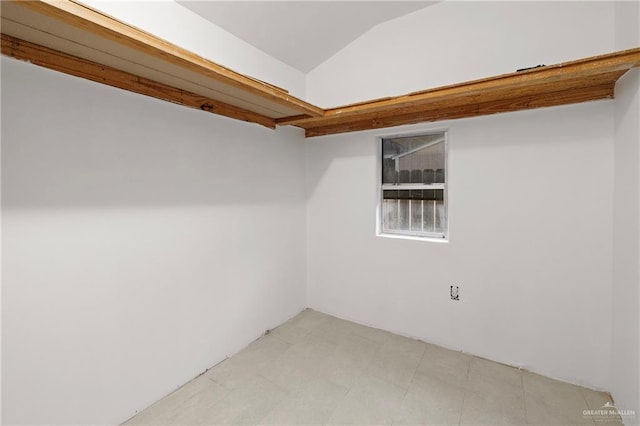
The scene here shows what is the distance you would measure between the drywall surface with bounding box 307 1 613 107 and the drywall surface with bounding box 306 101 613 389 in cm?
42

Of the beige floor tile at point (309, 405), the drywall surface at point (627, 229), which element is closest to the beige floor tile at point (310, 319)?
the beige floor tile at point (309, 405)

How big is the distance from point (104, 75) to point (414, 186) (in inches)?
105

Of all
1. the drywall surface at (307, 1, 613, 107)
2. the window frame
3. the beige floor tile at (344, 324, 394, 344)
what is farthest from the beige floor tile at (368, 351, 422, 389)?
the drywall surface at (307, 1, 613, 107)

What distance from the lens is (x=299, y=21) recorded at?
2.50 metres

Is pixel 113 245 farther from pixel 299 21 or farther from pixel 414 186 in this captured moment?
pixel 414 186

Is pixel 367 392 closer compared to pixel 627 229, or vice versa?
pixel 627 229

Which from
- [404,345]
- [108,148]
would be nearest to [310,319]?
[404,345]

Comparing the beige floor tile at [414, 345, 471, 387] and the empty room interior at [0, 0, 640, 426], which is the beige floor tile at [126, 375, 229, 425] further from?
the beige floor tile at [414, 345, 471, 387]

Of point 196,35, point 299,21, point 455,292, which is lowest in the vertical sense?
point 455,292

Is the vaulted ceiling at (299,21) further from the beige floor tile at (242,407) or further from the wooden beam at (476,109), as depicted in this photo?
the beige floor tile at (242,407)

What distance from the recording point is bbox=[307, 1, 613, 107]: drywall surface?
2.04 m

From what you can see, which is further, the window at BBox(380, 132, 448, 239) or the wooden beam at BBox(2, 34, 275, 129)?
the window at BBox(380, 132, 448, 239)

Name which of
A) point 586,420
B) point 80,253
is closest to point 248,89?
point 80,253

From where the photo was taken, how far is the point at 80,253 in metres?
1.64
